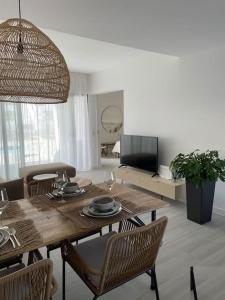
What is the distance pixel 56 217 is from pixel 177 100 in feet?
9.93

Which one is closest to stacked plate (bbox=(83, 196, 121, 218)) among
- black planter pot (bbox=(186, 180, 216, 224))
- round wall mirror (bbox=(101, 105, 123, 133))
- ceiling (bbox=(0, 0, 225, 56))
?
ceiling (bbox=(0, 0, 225, 56))

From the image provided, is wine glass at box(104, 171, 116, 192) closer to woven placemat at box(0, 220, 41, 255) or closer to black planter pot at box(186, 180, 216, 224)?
woven placemat at box(0, 220, 41, 255)

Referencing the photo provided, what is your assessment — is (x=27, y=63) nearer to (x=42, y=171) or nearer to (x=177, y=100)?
(x=42, y=171)

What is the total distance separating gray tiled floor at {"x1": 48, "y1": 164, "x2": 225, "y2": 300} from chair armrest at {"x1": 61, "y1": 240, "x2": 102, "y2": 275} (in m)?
0.53

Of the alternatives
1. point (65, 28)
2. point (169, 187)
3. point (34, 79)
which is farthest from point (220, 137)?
point (34, 79)

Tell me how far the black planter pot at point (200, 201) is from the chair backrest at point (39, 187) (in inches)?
72.8

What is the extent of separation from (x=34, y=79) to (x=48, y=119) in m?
4.46

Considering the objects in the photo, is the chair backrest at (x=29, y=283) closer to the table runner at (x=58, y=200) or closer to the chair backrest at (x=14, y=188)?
the table runner at (x=58, y=200)

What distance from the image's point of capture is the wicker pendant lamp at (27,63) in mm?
1369

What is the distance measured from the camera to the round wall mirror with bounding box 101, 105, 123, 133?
8.65m

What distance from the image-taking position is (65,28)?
2438 millimetres

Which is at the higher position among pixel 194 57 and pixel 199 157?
pixel 194 57

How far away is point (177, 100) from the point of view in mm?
3939

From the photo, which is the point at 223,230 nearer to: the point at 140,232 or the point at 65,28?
the point at 140,232
